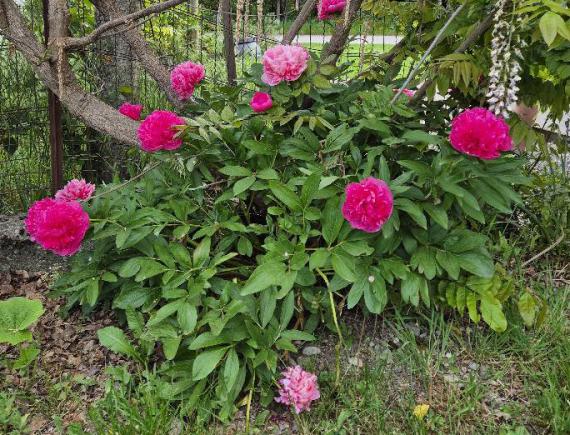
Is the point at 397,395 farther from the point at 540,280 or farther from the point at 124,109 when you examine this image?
the point at 124,109

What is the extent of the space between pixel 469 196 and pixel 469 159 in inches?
5.2

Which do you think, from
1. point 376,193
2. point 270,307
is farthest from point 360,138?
point 270,307

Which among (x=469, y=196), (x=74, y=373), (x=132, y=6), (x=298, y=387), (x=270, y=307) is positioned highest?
(x=132, y=6)

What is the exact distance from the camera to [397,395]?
6.38ft

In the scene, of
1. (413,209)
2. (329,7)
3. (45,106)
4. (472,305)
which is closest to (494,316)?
(472,305)

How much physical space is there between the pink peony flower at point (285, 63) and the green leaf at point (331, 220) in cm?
48

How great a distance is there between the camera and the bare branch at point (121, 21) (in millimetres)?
2307

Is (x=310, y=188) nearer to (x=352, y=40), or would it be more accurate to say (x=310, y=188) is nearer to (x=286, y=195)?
(x=286, y=195)

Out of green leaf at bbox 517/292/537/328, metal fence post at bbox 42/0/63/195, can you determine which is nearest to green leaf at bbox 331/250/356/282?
Result: green leaf at bbox 517/292/537/328

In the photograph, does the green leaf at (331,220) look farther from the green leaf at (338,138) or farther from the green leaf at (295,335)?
the green leaf at (295,335)

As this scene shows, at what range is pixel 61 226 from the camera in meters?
1.93

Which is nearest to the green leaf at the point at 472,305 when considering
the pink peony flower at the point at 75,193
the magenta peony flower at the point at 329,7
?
the magenta peony flower at the point at 329,7

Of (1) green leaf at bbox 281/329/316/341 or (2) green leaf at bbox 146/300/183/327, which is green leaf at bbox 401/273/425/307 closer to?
(1) green leaf at bbox 281/329/316/341

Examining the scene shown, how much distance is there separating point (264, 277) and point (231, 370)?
0.96 ft
